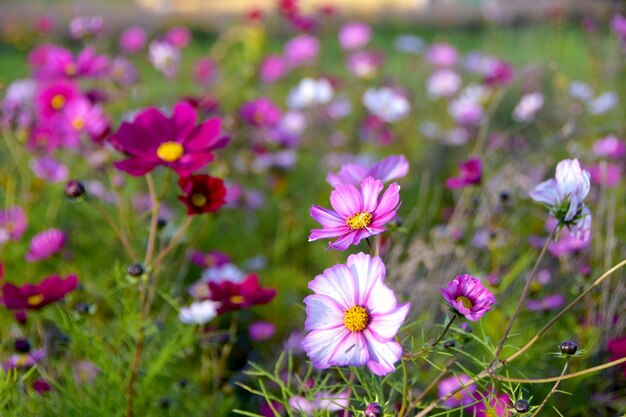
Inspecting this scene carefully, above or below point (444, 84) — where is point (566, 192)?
above

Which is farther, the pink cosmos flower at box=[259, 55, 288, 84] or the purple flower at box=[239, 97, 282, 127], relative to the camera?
the pink cosmos flower at box=[259, 55, 288, 84]

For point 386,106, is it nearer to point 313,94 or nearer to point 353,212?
point 313,94

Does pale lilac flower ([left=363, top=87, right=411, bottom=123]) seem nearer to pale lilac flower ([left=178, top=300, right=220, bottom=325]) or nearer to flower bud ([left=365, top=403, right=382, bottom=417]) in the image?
pale lilac flower ([left=178, top=300, right=220, bottom=325])

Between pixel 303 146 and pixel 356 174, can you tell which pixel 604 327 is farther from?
pixel 303 146

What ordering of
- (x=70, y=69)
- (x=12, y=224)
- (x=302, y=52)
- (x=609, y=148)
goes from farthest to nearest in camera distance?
(x=302, y=52) < (x=609, y=148) < (x=70, y=69) < (x=12, y=224)

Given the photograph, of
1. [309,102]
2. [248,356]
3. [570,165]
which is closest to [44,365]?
[248,356]

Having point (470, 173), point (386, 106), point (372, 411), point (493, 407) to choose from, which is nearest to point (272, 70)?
point (386, 106)

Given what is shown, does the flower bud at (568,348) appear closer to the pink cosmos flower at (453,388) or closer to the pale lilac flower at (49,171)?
the pink cosmos flower at (453,388)

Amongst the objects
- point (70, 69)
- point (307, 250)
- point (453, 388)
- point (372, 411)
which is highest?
point (372, 411)

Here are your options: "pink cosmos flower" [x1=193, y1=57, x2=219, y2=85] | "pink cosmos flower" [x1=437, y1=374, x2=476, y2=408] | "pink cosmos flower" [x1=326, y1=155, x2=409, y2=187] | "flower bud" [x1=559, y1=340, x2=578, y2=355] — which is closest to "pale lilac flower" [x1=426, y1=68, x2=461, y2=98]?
"pink cosmos flower" [x1=193, y1=57, x2=219, y2=85]
